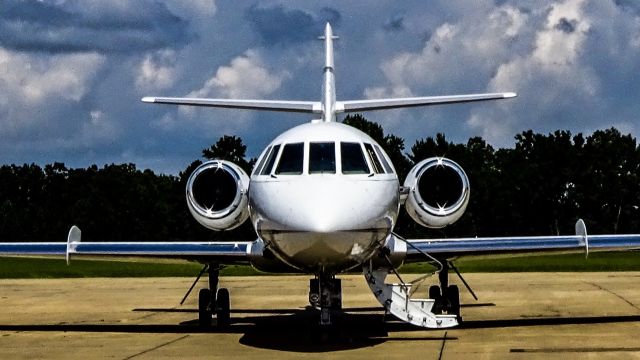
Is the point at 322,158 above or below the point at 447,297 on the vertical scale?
above

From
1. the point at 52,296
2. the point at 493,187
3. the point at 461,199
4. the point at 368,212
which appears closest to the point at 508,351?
the point at 368,212

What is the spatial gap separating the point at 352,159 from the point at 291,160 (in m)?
0.80

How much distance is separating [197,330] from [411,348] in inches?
178

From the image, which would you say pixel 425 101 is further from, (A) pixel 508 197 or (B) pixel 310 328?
(A) pixel 508 197

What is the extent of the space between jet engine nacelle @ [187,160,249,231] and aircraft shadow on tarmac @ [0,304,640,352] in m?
1.80

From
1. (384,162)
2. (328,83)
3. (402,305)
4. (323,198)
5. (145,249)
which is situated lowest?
(402,305)

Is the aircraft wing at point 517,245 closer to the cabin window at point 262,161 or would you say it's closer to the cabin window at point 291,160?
the cabin window at point 262,161

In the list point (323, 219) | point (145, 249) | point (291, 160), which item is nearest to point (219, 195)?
point (145, 249)

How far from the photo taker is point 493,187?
10862cm

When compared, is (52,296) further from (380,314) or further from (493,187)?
(493,187)

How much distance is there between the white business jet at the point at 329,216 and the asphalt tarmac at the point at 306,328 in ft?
2.27

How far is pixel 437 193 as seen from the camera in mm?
16781

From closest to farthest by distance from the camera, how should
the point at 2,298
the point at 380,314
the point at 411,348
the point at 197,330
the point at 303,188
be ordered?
the point at 303,188 → the point at 411,348 → the point at 197,330 → the point at 380,314 → the point at 2,298

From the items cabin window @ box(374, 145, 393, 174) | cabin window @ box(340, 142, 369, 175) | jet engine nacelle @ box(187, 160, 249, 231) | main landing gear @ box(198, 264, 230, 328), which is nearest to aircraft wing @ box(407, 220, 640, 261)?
cabin window @ box(374, 145, 393, 174)
